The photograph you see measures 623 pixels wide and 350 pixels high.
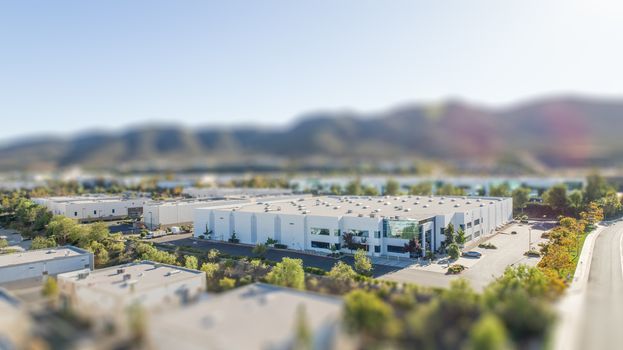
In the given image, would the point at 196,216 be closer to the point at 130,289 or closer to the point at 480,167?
the point at 130,289

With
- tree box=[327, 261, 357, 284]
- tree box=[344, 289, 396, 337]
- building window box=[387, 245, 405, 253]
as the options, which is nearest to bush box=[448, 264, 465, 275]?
building window box=[387, 245, 405, 253]

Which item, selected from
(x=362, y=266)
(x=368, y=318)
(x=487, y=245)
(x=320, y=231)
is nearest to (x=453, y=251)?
(x=487, y=245)

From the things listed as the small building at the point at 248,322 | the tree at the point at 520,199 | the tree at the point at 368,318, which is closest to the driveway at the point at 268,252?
the small building at the point at 248,322

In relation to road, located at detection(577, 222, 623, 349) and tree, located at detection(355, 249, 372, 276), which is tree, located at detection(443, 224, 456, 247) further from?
road, located at detection(577, 222, 623, 349)

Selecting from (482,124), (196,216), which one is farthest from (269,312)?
(482,124)

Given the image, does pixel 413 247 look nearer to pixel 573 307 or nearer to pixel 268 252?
pixel 268 252
